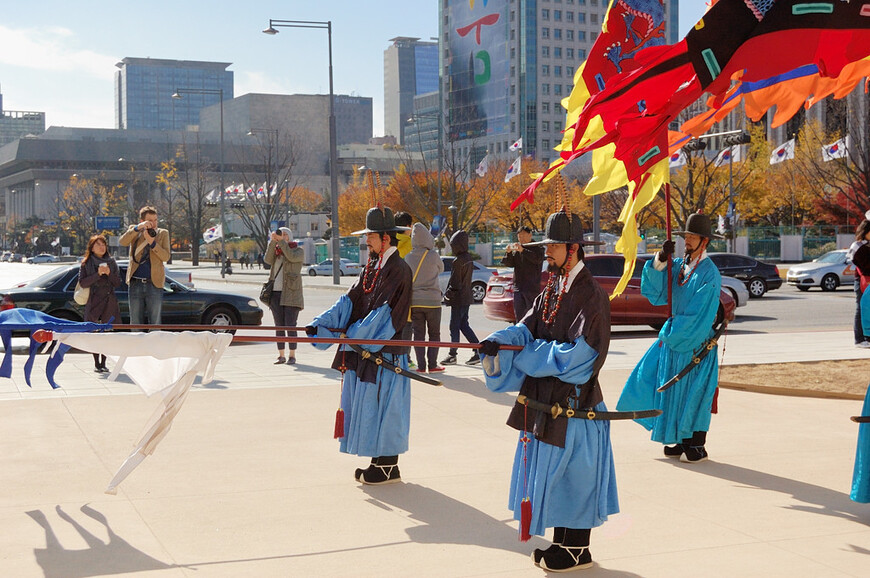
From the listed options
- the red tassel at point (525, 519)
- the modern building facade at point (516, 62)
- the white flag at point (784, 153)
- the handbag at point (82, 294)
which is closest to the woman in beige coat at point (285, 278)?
the handbag at point (82, 294)

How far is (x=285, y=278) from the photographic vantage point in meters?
13.3

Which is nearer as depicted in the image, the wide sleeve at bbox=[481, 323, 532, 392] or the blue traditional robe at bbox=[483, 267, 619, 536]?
the blue traditional robe at bbox=[483, 267, 619, 536]

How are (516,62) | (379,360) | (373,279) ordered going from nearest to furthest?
(379,360)
(373,279)
(516,62)

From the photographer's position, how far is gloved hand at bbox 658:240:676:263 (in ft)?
23.3

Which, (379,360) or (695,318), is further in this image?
(695,318)

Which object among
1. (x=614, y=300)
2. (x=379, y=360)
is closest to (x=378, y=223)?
(x=379, y=360)

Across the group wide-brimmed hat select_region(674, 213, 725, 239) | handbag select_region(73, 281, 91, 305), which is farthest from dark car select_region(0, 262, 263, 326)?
wide-brimmed hat select_region(674, 213, 725, 239)

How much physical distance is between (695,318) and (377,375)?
252 centimetres

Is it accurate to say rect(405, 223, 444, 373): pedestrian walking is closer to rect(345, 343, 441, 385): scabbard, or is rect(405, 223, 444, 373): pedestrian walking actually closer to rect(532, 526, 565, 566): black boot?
rect(345, 343, 441, 385): scabbard

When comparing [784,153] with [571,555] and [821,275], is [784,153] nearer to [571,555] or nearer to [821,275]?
[821,275]

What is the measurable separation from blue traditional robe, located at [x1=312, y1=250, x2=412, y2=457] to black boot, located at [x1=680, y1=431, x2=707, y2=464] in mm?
2286

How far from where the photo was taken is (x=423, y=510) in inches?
245

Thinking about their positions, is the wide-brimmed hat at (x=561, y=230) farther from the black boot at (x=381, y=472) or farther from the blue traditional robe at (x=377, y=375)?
the black boot at (x=381, y=472)

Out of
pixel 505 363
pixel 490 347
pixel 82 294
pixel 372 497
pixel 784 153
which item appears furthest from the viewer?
pixel 784 153
